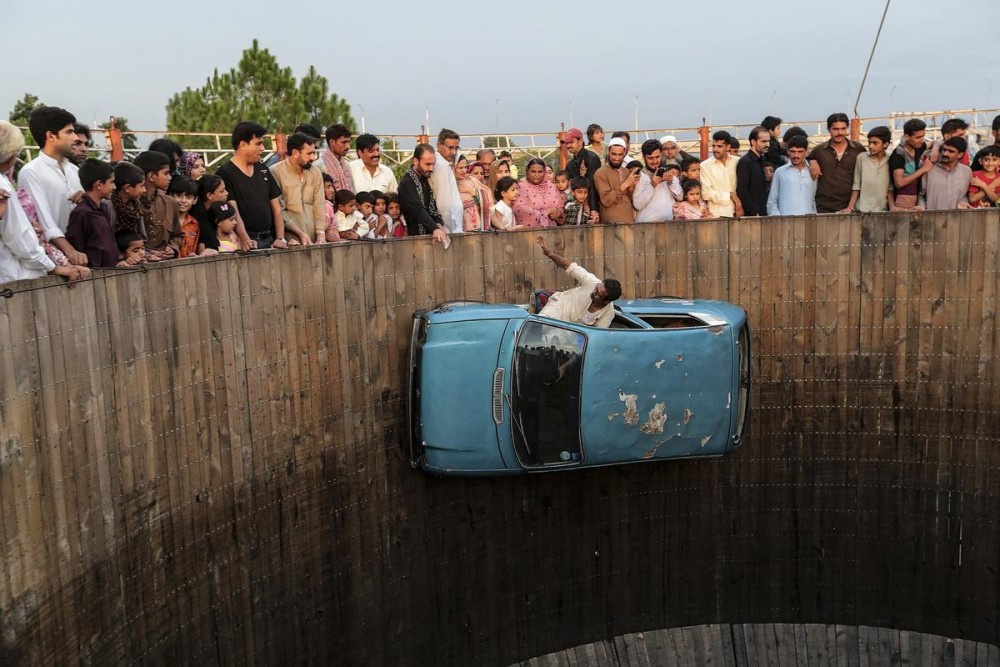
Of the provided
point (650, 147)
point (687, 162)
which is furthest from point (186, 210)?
point (687, 162)

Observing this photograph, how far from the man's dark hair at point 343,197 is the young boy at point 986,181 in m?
6.71

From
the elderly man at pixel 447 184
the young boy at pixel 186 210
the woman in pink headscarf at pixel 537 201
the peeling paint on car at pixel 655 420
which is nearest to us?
the young boy at pixel 186 210

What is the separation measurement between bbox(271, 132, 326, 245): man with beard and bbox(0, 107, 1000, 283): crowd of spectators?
13 millimetres

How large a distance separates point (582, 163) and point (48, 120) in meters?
6.39

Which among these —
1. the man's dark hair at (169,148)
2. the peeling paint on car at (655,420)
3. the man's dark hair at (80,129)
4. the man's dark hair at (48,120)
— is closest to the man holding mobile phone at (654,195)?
the peeling paint on car at (655,420)

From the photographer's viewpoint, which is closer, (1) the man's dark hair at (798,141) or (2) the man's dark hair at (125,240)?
(2) the man's dark hair at (125,240)

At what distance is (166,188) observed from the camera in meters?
8.06

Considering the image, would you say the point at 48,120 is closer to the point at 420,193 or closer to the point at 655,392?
the point at 420,193

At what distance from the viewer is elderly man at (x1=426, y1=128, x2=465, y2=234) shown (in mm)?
10734

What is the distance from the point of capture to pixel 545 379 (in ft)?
30.7

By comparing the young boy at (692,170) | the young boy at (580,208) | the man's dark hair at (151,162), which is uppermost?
the man's dark hair at (151,162)

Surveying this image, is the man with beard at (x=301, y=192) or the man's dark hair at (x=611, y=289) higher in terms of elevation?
the man with beard at (x=301, y=192)

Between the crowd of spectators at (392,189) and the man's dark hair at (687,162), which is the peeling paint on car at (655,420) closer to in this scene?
the crowd of spectators at (392,189)

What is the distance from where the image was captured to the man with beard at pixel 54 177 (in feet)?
22.7
